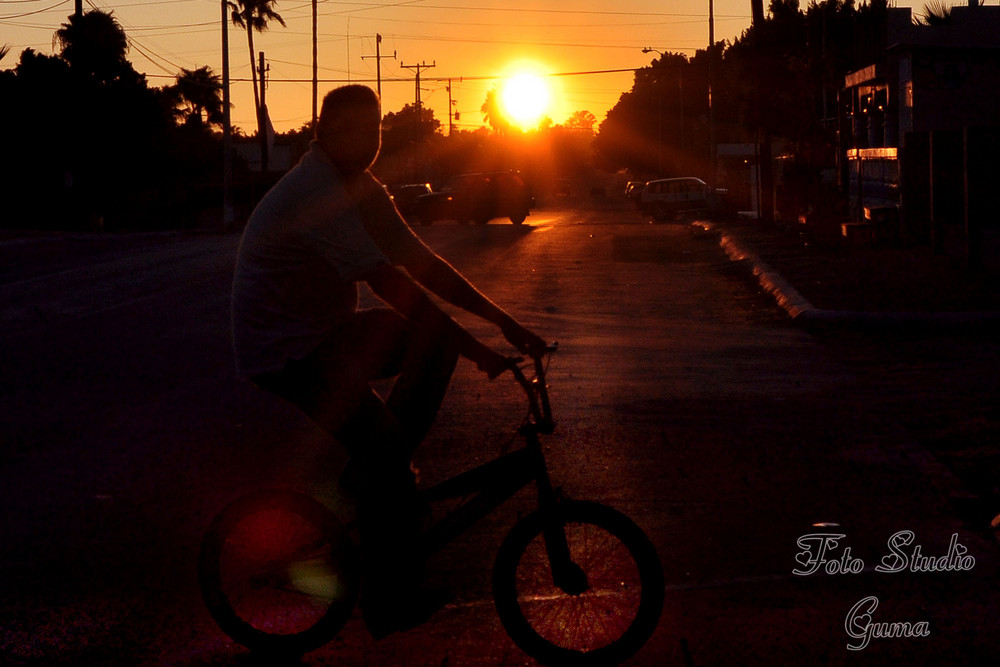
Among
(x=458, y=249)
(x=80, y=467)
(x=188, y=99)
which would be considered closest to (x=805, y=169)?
(x=458, y=249)

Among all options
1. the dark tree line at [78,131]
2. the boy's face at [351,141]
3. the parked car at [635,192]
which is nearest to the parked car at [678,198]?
the parked car at [635,192]

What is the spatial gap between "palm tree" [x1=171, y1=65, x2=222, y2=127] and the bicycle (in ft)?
243

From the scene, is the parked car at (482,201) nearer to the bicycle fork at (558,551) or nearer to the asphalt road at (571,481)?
the asphalt road at (571,481)

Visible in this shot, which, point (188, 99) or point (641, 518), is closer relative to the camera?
point (641, 518)

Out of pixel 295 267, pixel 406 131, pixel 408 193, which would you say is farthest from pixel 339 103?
pixel 406 131

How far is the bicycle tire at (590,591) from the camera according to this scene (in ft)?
14.9

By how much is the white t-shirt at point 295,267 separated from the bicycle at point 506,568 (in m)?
0.57

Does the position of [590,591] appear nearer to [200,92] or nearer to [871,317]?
[871,317]

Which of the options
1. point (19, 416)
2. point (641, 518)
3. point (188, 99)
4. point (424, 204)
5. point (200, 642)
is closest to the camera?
point (200, 642)

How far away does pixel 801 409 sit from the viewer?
9.51 meters

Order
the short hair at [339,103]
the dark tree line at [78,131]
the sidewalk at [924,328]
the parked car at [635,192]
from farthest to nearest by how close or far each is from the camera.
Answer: the parked car at [635,192], the dark tree line at [78,131], the sidewalk at [924,328], the short hair at [339,103]

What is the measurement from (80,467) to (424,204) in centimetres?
4319

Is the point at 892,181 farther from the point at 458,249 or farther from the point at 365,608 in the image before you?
the point at 365,608

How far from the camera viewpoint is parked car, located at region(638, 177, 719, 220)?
52.4 meters
